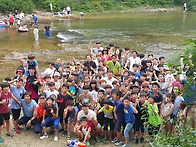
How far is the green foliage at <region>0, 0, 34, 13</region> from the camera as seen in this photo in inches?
1224

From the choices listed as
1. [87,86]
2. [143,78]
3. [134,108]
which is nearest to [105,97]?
[87,86]

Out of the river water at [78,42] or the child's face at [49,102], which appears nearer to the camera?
the child's face at [49,102]

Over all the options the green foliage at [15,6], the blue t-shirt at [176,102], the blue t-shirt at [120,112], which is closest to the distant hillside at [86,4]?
the green foliage at [15,6]

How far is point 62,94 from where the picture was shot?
6797 mm

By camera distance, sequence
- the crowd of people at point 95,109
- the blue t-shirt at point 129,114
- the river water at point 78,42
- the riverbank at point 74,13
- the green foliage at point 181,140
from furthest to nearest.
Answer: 1. the riverbank at point 74,13
2. the river water at point 78,42
3. the crowd of people at point 95,109
4. the blue t-shirt at point 129,114
5. the green foliage at point 181,140

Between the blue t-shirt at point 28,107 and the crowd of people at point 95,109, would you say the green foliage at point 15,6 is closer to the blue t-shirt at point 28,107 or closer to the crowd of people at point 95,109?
the crowd of people at point 95,109

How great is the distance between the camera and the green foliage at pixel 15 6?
31094 mm

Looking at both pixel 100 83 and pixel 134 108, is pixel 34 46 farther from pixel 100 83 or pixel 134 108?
pixel 134 108

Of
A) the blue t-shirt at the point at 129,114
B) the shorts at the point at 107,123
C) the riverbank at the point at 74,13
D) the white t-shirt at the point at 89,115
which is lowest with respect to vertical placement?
the shorts at the point at 107,123

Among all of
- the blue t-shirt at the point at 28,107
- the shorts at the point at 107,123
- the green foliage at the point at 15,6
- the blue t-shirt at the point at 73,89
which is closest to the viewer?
the shorts at the point at 107,123

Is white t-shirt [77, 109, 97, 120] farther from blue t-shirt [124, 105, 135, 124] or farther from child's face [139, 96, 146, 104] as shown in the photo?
child's face [139, 96, 146, 104]

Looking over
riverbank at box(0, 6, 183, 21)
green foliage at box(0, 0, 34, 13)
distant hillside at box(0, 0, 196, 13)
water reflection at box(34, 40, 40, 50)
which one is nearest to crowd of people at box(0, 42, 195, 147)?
water reflection at box(34, 40, 40, 50)

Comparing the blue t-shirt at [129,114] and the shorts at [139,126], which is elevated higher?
the blue t-shirt at [129,114]

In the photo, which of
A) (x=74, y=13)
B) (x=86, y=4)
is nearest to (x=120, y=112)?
(x=74, y=13)
